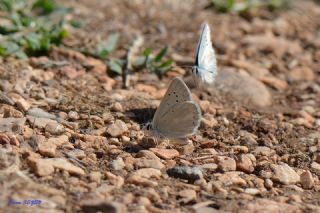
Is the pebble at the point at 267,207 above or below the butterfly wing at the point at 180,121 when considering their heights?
below

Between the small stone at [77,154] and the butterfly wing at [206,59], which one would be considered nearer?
the small stone at [77,154]

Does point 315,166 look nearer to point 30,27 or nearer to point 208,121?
point 208,121

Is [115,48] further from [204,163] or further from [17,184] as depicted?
[17,184]

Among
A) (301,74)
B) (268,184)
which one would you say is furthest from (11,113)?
(301,74)

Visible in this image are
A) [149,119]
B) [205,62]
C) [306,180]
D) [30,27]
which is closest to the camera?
[306,180]

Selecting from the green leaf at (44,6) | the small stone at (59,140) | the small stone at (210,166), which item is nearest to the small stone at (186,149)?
the small stone at (210,166)

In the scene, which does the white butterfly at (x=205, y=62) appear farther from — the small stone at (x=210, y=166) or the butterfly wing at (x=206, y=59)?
the small stone at (x=210, y=166)
